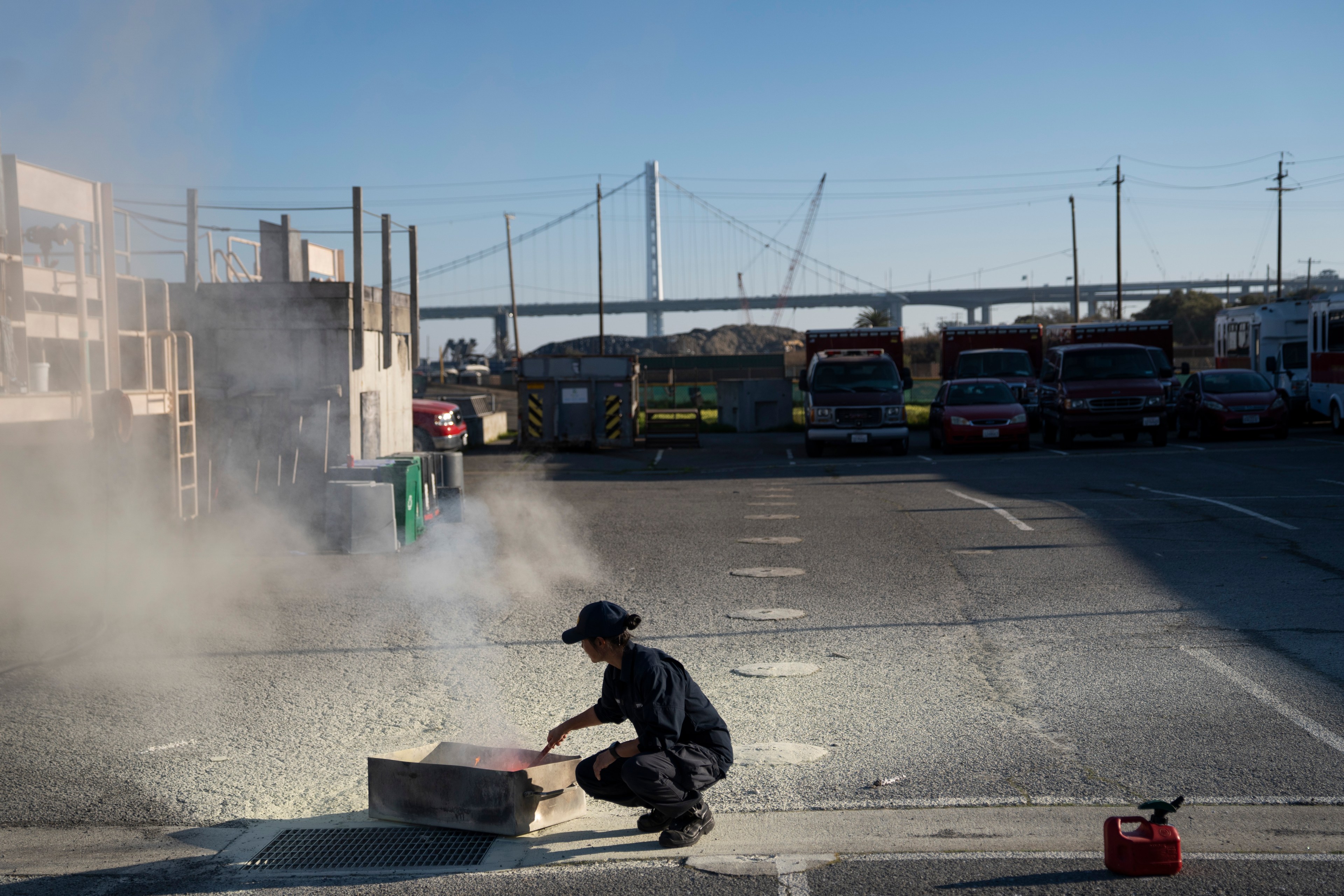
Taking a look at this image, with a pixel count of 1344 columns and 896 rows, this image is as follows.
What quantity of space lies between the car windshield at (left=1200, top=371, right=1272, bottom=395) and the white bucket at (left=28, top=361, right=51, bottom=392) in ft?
74.1

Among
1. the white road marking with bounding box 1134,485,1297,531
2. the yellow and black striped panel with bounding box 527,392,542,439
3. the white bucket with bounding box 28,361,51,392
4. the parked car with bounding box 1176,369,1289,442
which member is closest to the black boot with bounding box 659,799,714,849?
the white bucket with bounding box 28,361,51,392

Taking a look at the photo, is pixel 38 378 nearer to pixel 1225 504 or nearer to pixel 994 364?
pixel 1225 504

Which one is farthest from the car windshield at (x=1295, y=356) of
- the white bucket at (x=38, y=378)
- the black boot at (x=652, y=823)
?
the black boot at (x=652, y=823)

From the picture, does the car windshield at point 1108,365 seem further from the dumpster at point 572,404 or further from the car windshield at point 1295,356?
the dumpster at point 572,404

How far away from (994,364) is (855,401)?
7672 millimetres

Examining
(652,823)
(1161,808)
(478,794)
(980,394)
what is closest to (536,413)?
(980,394)

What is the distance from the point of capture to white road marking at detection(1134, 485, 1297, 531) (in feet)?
40.0

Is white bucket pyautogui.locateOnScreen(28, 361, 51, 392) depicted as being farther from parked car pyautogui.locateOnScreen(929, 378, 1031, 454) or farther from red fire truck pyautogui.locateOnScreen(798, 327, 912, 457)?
parked car pyautogui.locateOnScreen(929, 378, 1031, 454)

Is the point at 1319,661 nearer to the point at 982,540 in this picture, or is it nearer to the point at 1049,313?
the point at 982,540

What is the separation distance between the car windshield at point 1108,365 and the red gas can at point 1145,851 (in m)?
21.3

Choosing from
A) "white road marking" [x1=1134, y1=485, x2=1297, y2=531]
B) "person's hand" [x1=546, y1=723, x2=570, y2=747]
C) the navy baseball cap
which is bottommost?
"white road marking" [x1=1134, y1=485, x2=1297, y2=531]

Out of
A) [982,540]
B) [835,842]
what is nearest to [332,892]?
[835,842]

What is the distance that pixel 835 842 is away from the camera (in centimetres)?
444

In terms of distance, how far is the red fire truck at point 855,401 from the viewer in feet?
77.3
